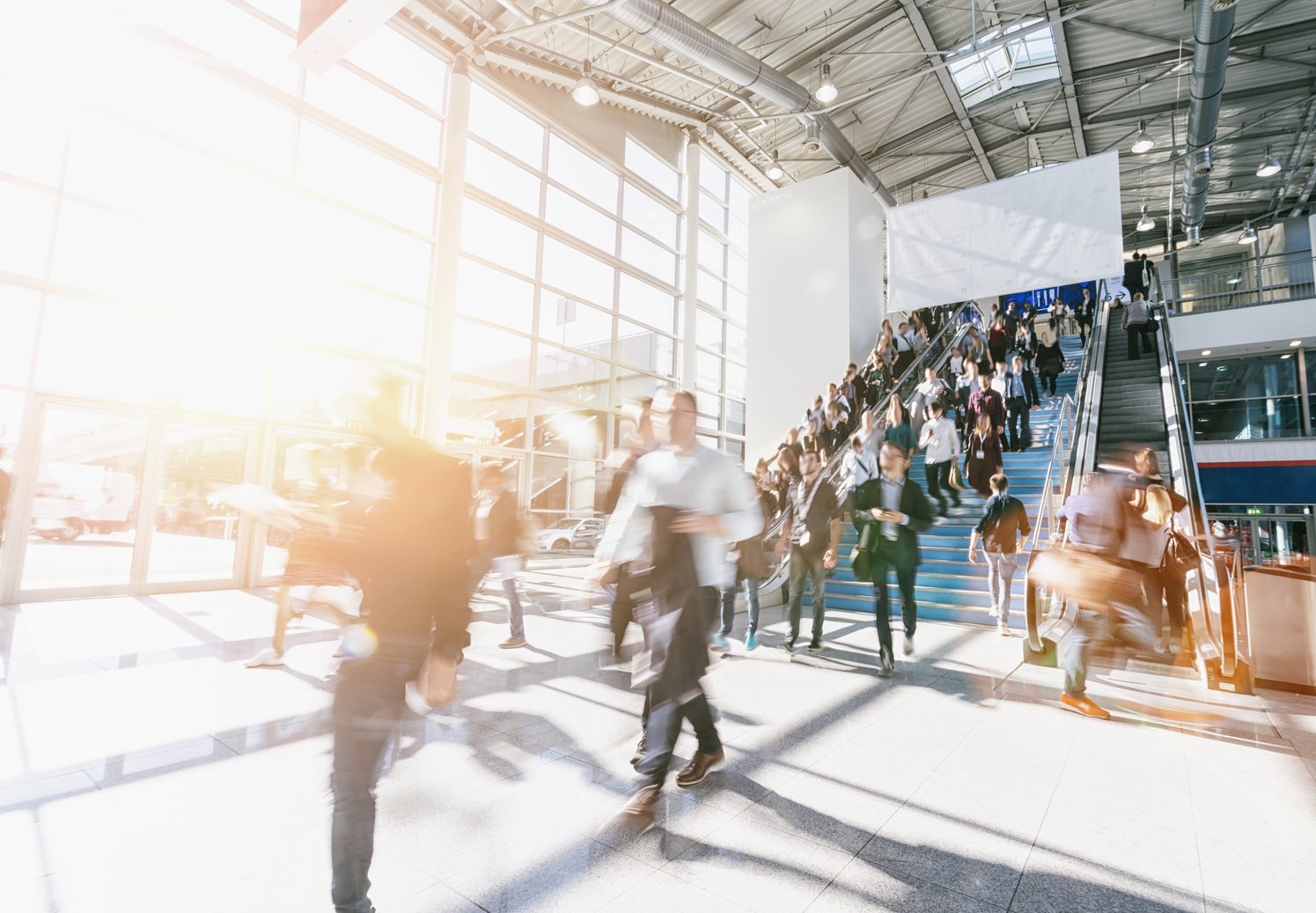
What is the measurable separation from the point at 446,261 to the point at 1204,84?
493 inches

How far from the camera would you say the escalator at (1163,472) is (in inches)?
180

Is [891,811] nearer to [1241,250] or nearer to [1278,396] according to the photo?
[1278,396]

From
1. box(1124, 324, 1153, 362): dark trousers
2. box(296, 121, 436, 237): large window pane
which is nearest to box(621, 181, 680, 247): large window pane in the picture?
box(296, 121, 436, 237): large window pane

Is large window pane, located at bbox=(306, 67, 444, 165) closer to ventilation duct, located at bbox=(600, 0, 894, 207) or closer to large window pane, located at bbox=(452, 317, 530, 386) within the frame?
large window pane, located at bbox=(452, 317, 530, 386)

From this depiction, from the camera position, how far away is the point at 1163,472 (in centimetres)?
748

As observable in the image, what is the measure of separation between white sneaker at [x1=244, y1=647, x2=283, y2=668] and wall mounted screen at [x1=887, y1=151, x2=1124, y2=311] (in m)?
9.71

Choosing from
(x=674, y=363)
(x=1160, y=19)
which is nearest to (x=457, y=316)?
(x=674, y=363)

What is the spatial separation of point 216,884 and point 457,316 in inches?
390

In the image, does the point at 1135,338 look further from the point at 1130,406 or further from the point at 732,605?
the point at 732,605

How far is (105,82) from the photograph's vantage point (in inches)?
293

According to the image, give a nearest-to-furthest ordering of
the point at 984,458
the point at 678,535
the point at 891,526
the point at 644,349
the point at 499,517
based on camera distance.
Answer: the point at 678,535 → the point at 499,517 → the point at 891,526 → the point at 984,458 → the point at 644,349

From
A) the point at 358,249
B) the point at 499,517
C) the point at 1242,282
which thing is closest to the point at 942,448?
the point at 499,517

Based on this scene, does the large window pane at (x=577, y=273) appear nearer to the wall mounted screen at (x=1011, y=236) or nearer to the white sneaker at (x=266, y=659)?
the wall mounted screen at (x=1011, y=236)

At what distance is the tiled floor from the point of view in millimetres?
2049
